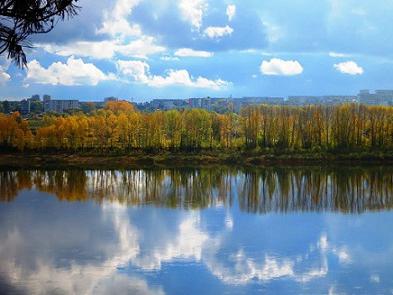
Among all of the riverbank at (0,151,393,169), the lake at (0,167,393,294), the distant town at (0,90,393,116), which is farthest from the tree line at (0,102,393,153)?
the distant town at (0,90,393,116)

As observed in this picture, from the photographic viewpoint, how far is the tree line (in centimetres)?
4453

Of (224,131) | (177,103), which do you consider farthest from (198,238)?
(177,103)

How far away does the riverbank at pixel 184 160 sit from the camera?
41.8 m

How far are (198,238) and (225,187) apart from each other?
522 inches

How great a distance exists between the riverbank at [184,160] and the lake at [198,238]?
12.6 meters

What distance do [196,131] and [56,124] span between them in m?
12.2

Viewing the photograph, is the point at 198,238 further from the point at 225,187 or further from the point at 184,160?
the point at 184,160

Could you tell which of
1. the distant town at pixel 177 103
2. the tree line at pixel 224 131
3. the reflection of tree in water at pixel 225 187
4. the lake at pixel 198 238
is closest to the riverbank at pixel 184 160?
the tree line at pixel 224 131

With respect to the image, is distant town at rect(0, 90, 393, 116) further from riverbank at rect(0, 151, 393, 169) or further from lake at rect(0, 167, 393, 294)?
lake at rect(0, 167, 393, 294)

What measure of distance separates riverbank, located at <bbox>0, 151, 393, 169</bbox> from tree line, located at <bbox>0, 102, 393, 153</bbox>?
1.30 metres

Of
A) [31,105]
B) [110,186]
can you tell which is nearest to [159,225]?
[110,186]

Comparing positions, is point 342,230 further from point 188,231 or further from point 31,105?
point 31,105

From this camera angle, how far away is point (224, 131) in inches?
1891

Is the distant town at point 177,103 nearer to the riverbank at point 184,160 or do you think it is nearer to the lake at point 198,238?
the riverbank at point 184,160
